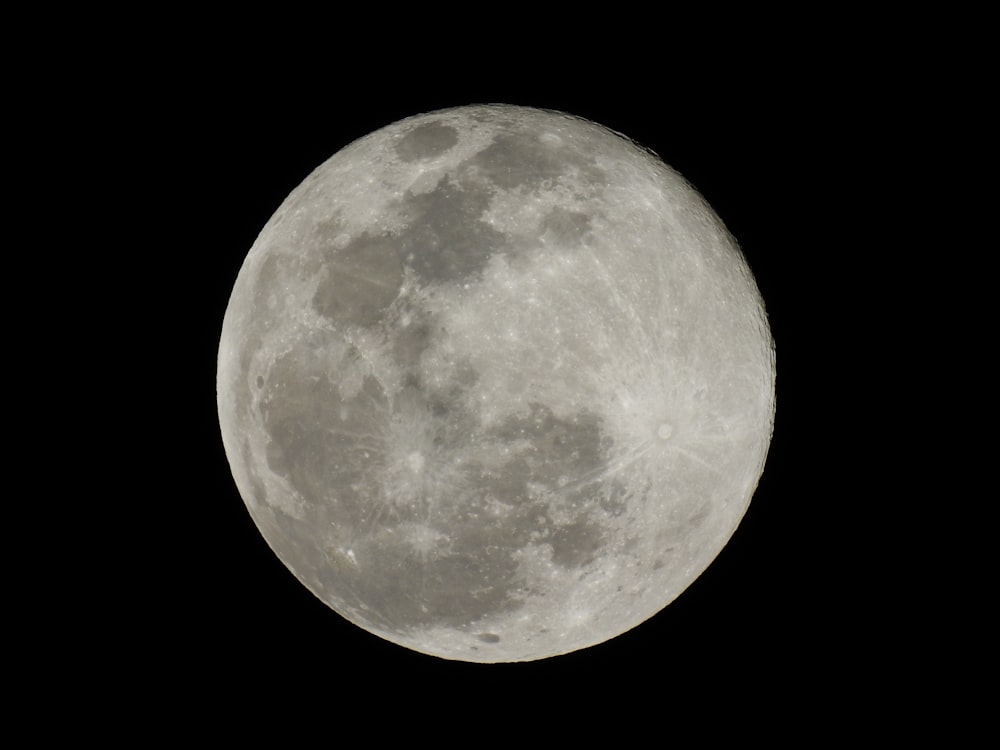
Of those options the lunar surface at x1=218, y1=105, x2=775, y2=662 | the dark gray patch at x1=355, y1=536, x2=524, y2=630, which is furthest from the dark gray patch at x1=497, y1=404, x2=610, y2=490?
the dark gray patch at x1=355, y1=536, x2=524, y2=630

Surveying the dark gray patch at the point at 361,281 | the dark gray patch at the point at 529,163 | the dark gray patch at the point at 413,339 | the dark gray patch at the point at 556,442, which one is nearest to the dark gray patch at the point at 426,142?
the dark gray patch at the point at 529,163

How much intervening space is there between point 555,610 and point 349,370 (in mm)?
1598

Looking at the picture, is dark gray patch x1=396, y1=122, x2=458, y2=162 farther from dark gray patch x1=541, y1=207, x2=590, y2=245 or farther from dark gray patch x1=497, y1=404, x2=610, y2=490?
dark gray patch x1=497, y1=404, x2=610, y2=490

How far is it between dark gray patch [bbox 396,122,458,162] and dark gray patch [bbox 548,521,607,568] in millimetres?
1978

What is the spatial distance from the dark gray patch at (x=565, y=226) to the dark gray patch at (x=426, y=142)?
710 millimetres

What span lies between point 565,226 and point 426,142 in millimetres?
921

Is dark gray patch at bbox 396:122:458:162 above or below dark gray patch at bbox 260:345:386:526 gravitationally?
above

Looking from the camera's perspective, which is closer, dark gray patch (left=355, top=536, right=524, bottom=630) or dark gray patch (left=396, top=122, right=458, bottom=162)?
dark gray patch (left=355, top=536, right=524, bottom=630)

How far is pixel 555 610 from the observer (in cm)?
455

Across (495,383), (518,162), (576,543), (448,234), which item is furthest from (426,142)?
(576,543)

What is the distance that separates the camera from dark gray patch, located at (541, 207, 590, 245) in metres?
4.24

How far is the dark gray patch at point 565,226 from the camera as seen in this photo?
424cm

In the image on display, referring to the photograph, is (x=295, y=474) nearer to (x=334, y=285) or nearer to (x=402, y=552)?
(x=402, y=552)

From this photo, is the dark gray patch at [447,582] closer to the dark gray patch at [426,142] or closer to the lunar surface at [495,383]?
the lunar surface at [495,383]
